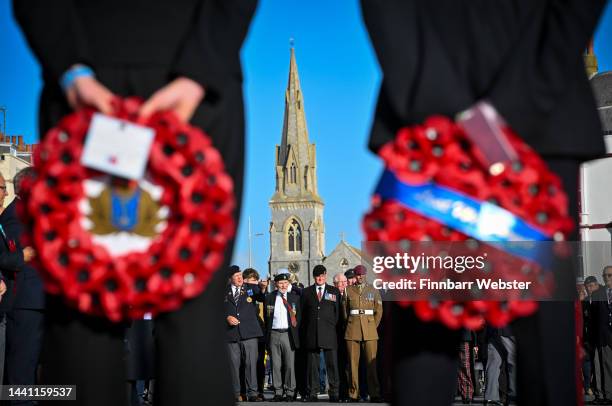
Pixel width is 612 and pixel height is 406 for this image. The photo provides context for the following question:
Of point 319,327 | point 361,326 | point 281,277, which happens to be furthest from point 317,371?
point 281,277

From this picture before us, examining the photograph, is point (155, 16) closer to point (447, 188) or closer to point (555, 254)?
point (447, 188)

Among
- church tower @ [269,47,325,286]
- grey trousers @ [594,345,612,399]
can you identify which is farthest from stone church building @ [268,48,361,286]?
grey trousers @ [594,345,612,399]

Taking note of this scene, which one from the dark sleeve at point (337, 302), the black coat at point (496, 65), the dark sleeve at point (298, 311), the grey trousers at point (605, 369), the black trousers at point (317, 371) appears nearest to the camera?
the black coat at point (496, 65)

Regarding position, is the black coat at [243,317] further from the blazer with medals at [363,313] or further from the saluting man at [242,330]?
the blazer with medals at [363,313]

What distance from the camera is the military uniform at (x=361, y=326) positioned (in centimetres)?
1775

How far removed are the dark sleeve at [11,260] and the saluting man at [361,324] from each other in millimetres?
9590

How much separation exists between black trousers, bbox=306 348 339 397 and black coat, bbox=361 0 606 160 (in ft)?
48.9

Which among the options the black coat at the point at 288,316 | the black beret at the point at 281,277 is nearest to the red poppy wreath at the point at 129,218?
the black coat at the point at 288,316

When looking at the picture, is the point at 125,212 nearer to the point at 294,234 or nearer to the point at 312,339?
the point at 312,339

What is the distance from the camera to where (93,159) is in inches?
114

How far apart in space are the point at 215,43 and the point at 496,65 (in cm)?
85

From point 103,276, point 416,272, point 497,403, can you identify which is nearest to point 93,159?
point 103,276

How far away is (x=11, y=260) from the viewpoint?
29.3ft

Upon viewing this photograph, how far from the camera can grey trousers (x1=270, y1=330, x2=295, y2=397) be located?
1838 cm
